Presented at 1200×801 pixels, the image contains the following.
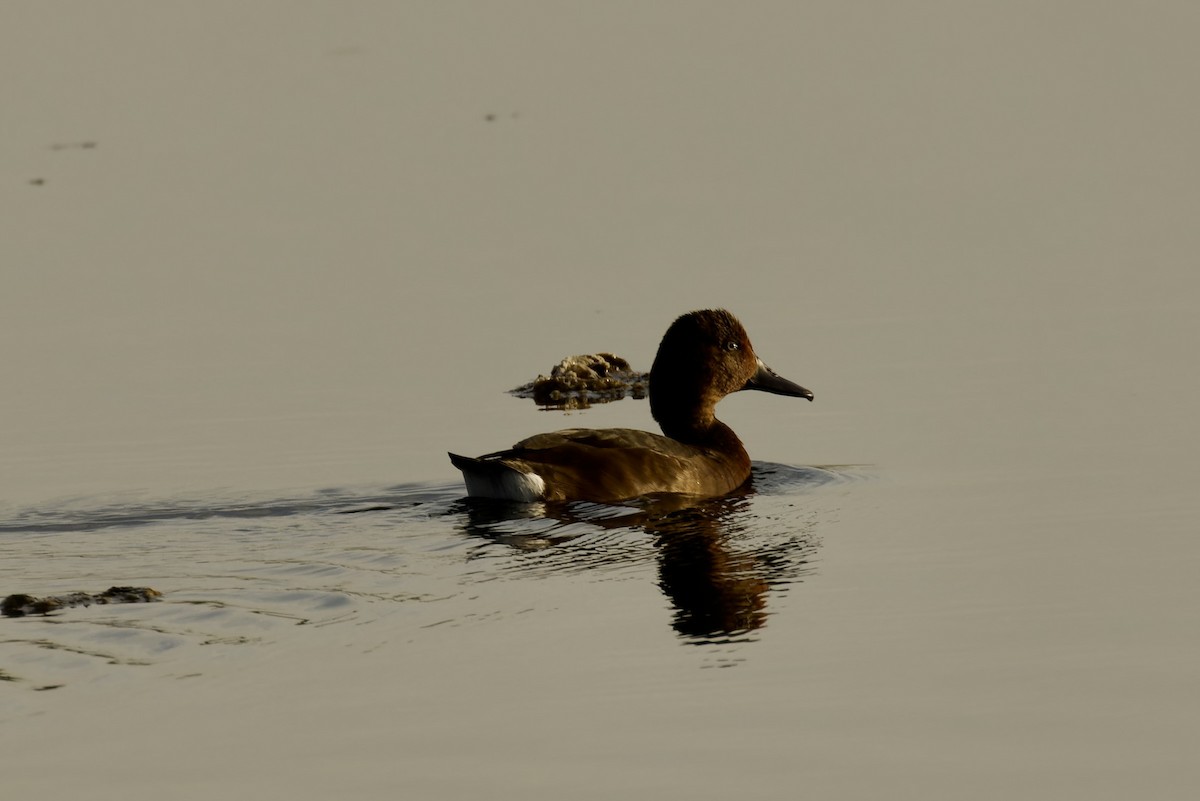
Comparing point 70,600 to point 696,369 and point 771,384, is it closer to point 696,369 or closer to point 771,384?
point 696,369

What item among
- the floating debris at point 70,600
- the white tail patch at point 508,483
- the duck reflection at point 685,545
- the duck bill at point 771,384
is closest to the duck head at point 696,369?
the duck bill at point 771,384

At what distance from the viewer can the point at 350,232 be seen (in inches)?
885

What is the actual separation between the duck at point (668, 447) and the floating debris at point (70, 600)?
8.85 feet

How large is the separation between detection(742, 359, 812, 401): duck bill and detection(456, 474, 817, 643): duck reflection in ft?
4.87

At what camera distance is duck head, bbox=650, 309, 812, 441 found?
13.2 metres

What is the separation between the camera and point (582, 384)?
15.2m

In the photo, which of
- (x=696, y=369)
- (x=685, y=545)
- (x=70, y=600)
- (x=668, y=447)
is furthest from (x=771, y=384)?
(x=70, y=600)

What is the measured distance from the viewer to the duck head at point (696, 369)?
1316cm

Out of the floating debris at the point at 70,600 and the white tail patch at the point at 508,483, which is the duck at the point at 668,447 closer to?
the white tail patch at the point at 508,483

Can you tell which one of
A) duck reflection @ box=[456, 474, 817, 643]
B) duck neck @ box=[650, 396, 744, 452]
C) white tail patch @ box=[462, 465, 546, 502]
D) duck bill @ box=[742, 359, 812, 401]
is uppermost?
duck bill @ box=[742, 359, 812, 401]

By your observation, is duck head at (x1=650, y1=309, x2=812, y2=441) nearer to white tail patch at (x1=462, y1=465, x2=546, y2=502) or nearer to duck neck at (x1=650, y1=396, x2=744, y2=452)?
duck neck at (x1=650, y1=396, x2=744, y2=452)

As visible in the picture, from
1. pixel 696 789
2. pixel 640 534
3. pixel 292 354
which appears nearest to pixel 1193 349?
pixel 640 534

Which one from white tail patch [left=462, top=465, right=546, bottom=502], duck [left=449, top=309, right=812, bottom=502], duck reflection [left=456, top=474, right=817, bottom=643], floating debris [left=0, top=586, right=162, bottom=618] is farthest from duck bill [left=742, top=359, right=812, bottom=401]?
floating debris [left=0, top=586, right=162, bottom=618]

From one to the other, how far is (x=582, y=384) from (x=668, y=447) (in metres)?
3.16
